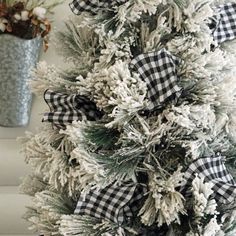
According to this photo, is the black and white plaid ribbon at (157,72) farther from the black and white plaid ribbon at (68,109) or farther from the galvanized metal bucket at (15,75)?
the galvanized metal bucket at (15,75)

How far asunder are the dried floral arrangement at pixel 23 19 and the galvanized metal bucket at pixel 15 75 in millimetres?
21

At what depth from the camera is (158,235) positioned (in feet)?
2.91

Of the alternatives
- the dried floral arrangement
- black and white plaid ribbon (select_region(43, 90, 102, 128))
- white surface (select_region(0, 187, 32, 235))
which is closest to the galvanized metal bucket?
the dried floral arrangement

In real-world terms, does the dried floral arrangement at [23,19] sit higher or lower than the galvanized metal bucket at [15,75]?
higher

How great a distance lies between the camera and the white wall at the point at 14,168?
147 centimetres

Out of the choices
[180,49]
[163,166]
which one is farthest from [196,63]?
[163,166]

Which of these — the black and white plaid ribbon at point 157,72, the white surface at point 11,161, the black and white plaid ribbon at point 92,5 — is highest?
the black and white plaid ribbon at point 92,5

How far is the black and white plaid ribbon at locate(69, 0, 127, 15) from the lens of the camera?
2.83 ft

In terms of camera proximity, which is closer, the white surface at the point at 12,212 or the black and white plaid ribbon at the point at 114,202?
the black and white plaid ribbon at the point at 114,202

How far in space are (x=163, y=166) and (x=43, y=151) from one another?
0.70ft

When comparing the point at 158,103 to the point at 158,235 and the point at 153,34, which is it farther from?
the point at 158,235

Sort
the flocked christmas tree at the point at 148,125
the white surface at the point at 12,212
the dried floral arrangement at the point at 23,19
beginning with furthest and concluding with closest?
the white surface at the point at 12,212
the dried floral arrangement at the point at 23,19
the flocked christmas tree at the point at 148,125

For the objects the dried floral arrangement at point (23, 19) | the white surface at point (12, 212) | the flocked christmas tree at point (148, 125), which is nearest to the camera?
the flocked christmas tree at point (148, 125)

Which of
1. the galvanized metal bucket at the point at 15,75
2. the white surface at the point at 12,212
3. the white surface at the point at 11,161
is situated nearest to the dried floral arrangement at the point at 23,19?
the galvanized metal bucket at the point at 15,75
